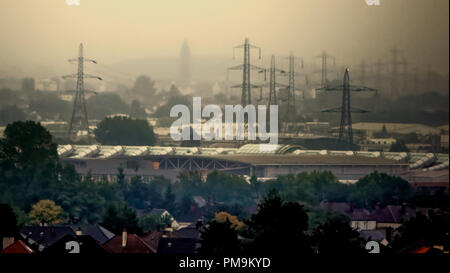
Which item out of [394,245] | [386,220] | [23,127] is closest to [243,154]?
[23,127]

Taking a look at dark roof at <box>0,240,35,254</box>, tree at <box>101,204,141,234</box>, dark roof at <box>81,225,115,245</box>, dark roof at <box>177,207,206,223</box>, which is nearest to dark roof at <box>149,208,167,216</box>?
dark roof at <box>177,207,206,223</box>

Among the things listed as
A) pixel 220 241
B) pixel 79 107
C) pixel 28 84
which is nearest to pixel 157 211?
pixel 28 84

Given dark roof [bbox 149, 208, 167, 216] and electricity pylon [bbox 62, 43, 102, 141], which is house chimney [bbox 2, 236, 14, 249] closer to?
dark roof [bbox 149, 208, 167, 216]

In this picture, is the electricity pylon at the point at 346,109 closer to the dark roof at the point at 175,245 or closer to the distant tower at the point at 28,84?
the distant tower at the point at 28,84

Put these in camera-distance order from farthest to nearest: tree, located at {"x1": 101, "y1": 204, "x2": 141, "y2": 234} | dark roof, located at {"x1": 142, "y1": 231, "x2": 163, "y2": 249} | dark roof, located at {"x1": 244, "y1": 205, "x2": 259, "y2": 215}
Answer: dark roof, located at {"x1": 244, "y1": 205, "x2": 259, "y2": 215}, tree, located at {"x1": 101, "y1": 204, "x2": 141, "y2": 234}, dark roof, located at {"x1": 142, "y1": 231, "x2": 163, "y2": 249}

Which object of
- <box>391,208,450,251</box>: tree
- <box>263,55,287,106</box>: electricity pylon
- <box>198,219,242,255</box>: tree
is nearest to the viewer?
<box>198,219,242,255</box>: tree
